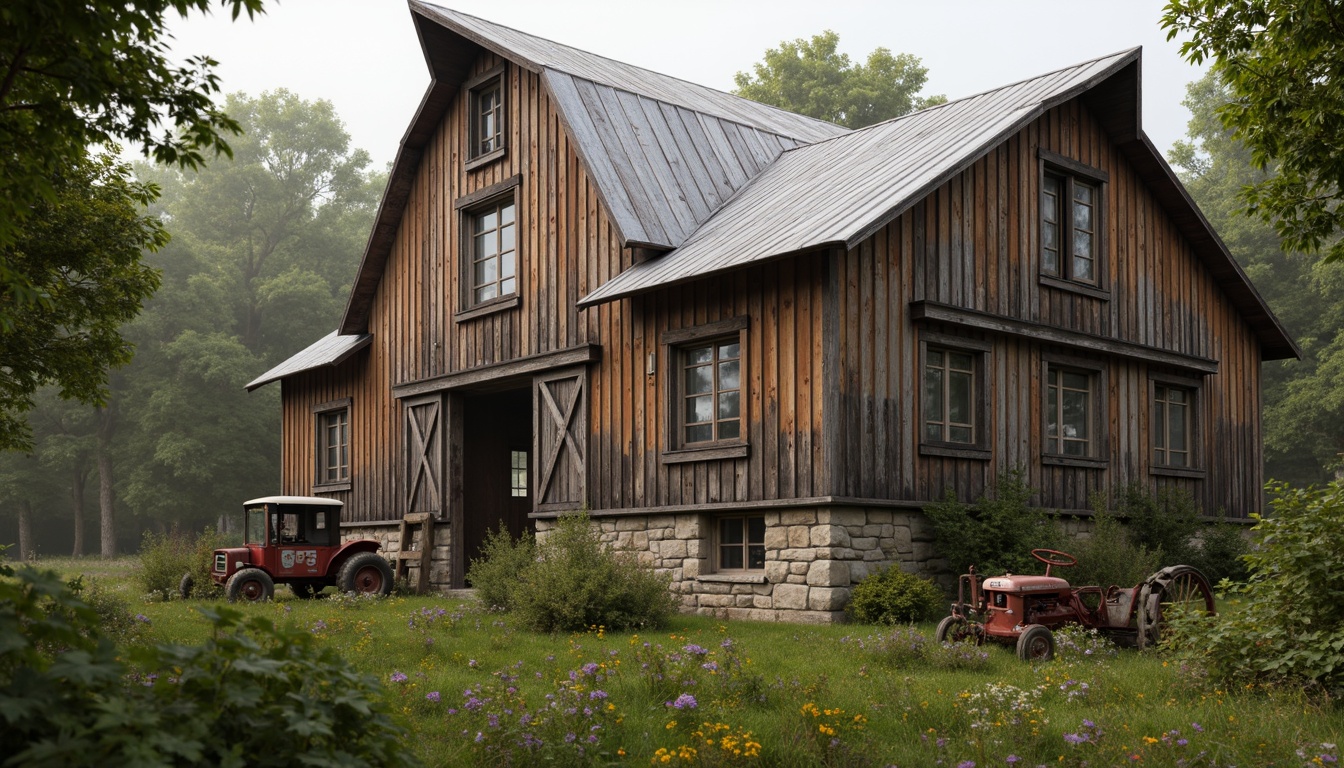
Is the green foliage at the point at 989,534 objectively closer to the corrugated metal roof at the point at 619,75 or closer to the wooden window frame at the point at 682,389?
the wooden window frame at the point at 682,389

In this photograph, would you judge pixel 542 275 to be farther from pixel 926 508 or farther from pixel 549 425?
pixel 926 508

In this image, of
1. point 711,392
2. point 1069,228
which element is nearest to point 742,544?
point 711,392

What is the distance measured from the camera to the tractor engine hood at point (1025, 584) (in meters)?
11.5

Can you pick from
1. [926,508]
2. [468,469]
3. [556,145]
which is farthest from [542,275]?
[926,508]

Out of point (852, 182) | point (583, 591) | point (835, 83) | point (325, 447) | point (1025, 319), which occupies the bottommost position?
point (583, 591)

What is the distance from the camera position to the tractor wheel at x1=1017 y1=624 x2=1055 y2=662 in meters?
11.1

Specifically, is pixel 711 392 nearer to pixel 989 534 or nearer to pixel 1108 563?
pixel 989 534

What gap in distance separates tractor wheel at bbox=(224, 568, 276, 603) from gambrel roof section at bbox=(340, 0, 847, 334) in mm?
6699

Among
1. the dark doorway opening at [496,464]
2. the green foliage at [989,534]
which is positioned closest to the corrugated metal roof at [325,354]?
the dark doorway opening at [496,464]

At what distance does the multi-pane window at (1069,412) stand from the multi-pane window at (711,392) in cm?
467

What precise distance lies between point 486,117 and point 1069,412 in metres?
10.2

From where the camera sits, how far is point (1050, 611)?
38.9 feet

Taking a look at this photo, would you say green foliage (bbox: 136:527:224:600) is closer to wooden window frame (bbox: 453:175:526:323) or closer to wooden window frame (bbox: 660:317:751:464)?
wooden window frame (bbox: 453:175:526:323)

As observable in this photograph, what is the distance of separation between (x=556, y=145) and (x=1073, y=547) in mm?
9173
